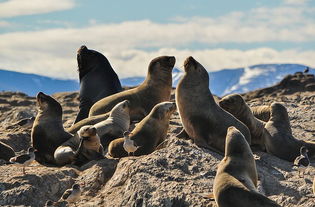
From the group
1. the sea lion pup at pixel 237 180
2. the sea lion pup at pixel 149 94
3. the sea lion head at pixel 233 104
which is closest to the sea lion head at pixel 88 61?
the sea lion pup at pixel 149 94

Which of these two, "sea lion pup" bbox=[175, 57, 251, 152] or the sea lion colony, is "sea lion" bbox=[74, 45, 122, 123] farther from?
"sea lion pup" bbox=[175, 57, 251, 152]

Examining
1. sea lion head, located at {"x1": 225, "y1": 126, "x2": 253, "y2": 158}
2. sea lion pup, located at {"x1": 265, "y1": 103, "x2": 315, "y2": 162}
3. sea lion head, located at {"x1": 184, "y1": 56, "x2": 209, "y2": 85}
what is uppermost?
sea lion head, located at {"x1": 184, "y1": 56, "x2": 209, "y2": 85}

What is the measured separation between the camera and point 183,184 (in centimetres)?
875

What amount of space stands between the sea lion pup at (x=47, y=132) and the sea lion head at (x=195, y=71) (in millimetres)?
2197

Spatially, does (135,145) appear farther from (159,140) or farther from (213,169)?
(213,169)

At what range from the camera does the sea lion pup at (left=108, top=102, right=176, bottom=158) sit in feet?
36.1

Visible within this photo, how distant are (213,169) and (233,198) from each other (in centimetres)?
174

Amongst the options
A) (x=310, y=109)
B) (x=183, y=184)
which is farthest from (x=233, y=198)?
(x=310, y=109)

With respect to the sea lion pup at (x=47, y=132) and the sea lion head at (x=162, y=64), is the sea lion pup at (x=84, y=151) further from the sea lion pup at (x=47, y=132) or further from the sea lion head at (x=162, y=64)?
the sea lion head at (x=162, y=64)

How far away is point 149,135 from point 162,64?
346 cm

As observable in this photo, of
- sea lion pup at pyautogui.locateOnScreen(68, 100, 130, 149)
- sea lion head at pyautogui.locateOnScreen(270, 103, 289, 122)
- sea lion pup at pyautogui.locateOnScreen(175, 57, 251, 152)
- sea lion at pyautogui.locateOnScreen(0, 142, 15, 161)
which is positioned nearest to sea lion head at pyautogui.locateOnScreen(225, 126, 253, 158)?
sea lion pup at pyautogui.locateOnScreen(175, 57, 251, 152)

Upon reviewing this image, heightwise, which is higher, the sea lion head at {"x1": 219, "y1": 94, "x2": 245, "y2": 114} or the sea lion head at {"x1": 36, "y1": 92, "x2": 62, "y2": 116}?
the sea lion head at {"x1": 36, "y1": 92, "x2": 62, "y2": 116}

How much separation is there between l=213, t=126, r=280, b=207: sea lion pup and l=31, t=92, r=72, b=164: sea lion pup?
3.60m

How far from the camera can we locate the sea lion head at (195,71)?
38.6ft
